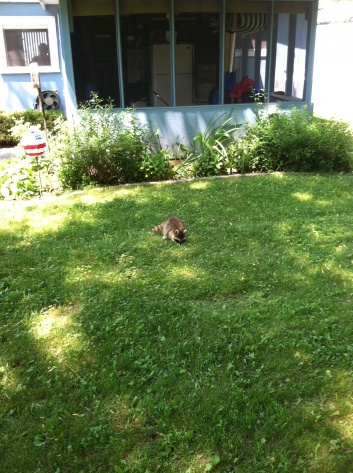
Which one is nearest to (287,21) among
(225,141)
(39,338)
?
(225,141)

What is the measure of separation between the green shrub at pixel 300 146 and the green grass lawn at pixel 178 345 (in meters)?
2.22

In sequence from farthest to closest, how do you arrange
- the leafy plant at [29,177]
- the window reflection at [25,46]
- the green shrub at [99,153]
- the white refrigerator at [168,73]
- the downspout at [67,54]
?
1. the window reflection at [25,46]
2. the white refrigerator at [168,73]
3. the downspout at [67,54]
4. the green shrub at [99,153]
5. the leafy plant at [29,177]

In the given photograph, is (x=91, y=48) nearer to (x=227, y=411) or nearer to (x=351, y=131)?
(x=351, y=131)

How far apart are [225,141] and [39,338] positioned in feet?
20.4

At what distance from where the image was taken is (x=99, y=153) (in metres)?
7.04

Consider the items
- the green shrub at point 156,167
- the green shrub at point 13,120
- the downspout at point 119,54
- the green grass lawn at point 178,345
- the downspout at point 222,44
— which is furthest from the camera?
the green shrub at point 13,120

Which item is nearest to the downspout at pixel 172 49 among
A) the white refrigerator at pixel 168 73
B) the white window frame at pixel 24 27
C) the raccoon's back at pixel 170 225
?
the white refrigerator at pixel 168 73

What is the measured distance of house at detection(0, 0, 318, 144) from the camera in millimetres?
8203

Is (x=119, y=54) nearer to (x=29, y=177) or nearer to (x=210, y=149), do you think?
(x=210, y=149)

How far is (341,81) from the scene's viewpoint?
1744 centimetres

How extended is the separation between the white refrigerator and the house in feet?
0.06

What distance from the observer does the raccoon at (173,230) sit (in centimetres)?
486

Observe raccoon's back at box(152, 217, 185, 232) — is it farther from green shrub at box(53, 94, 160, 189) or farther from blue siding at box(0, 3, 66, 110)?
blue siding at box(0, 3, 66, 110)

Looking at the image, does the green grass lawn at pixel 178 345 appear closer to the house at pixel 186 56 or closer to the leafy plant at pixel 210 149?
the leafy plant at pixel 210 149
